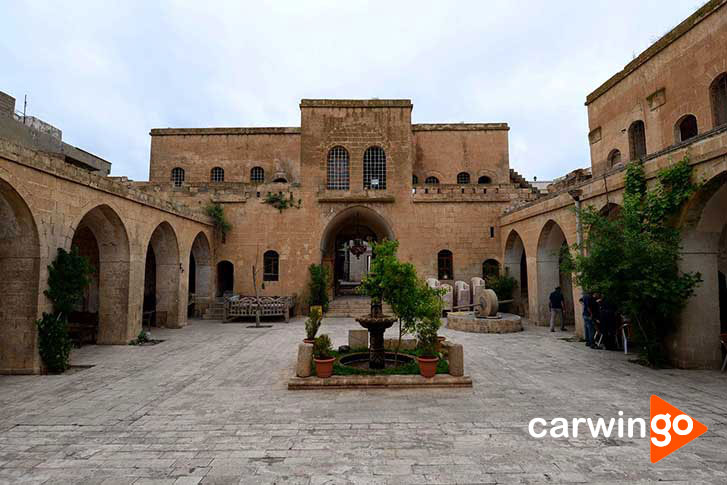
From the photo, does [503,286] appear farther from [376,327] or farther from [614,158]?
[376,327]

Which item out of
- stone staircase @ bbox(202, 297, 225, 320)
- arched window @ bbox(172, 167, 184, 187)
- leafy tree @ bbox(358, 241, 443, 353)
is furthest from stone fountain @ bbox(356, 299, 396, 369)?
arched window @ bbox(172, 167, 184, 187)

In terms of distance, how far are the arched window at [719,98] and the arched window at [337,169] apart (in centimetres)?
1339

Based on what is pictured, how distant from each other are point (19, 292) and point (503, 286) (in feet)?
51.0

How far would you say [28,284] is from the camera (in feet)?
25.8

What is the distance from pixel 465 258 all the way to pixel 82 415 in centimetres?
1515

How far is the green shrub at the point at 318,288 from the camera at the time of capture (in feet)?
56.2

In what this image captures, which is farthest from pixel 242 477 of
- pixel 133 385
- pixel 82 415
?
pixel 133 385

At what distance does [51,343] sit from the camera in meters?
7.93

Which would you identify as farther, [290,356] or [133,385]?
[290,356]

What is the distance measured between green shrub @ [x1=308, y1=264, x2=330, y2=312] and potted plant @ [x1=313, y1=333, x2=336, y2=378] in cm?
1000

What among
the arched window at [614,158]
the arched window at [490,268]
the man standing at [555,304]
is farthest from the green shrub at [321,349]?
the arched window at [614,158]

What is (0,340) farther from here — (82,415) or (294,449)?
(294,449)

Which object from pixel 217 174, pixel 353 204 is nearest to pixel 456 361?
pixel 353 204

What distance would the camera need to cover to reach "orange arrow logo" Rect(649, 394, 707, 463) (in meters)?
4.41
